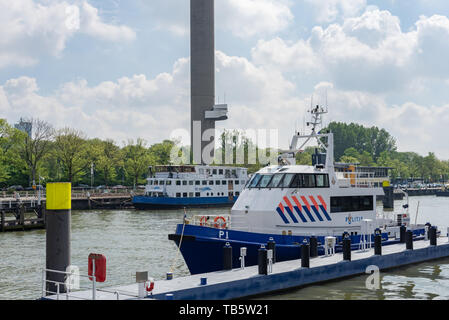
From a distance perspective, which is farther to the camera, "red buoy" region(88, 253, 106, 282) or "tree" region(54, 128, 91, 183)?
"tree" region(54, 128, 91, 183)

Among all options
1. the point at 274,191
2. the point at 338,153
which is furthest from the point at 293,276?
the point at 338,153

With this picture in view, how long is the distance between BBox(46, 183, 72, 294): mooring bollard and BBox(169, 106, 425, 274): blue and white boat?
7.28 m

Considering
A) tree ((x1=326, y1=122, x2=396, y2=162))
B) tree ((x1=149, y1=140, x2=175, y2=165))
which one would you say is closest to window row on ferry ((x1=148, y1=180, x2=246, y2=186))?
tree ((x1=149, y1=140, x2=175, y2=165))

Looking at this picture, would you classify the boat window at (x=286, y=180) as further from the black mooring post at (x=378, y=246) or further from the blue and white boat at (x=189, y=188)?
the blue and white boat at (x=189, y=188)

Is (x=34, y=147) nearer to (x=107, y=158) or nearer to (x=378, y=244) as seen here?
(x=107, y=158)

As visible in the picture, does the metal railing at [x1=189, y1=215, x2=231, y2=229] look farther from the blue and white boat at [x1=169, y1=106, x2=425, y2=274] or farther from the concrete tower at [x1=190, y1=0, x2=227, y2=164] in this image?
the concrete tower at [x1=190, y1=0, x2=227, y2=164]

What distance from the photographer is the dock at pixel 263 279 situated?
15.9 metres

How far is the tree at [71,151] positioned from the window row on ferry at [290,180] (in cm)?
6505

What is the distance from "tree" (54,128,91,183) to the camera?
281ft

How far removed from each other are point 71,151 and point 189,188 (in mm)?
22182

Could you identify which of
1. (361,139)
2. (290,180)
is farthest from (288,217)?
(361,139)
